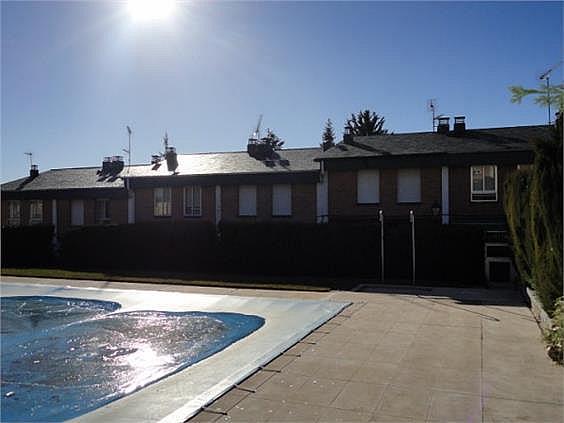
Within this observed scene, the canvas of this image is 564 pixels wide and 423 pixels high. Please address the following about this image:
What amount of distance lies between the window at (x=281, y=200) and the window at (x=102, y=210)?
38.2ft

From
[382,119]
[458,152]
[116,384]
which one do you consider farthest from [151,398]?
[382,119]

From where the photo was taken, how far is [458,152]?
21.4 m

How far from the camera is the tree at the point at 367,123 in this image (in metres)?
63.1

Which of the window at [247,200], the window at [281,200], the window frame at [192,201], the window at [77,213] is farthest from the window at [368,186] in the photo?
the window at [77,213]

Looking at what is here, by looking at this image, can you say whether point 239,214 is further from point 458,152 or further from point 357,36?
point 357,36

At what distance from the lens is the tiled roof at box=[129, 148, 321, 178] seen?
84.0 feet

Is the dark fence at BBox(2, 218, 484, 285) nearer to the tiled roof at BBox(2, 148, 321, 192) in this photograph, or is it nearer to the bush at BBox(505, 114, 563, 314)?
the tiled roof at BBox(2, 148, 321, 192)

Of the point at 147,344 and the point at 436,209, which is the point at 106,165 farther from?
the point at 147,344

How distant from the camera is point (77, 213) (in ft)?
100

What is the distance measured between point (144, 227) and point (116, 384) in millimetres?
18229

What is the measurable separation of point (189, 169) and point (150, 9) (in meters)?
17.3

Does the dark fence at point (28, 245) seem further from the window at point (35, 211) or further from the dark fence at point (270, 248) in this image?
the window at point (35, 211)

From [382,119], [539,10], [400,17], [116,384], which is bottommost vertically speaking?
[116,384]

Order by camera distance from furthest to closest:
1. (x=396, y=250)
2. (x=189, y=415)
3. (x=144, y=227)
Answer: (x=144, y=227) < (x=396, y=250) < (x=189, y=415)
